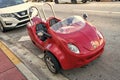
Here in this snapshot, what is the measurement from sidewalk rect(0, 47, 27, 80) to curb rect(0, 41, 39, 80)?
0.07 metres

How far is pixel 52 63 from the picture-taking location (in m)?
4.55

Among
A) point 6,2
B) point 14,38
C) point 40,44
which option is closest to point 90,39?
point 40,44

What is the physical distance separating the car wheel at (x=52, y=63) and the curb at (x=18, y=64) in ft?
1.43

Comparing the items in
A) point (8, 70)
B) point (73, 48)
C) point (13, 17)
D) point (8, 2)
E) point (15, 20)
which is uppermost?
point (8, 2)

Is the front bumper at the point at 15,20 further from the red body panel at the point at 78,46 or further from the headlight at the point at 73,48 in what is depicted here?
the headlight at the point at 73,48

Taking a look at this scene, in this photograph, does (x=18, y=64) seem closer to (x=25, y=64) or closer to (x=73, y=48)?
(x=25, y=64)

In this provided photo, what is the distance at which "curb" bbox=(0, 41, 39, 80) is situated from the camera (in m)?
4.90

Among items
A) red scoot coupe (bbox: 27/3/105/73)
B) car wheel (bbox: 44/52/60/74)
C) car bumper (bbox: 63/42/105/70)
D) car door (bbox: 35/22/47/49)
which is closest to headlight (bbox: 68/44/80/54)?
red scoot coupe (bbox: 27/3/105/73)

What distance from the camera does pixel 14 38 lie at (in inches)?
333

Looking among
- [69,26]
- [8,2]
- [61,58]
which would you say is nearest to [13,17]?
[8,2]

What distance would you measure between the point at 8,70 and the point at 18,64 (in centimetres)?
32

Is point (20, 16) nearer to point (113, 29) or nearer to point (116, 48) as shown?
point (113, 29)

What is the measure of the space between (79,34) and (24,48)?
2889mm

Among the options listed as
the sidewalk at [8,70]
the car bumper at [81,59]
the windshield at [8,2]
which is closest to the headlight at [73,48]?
the car bumper at [81,59]
